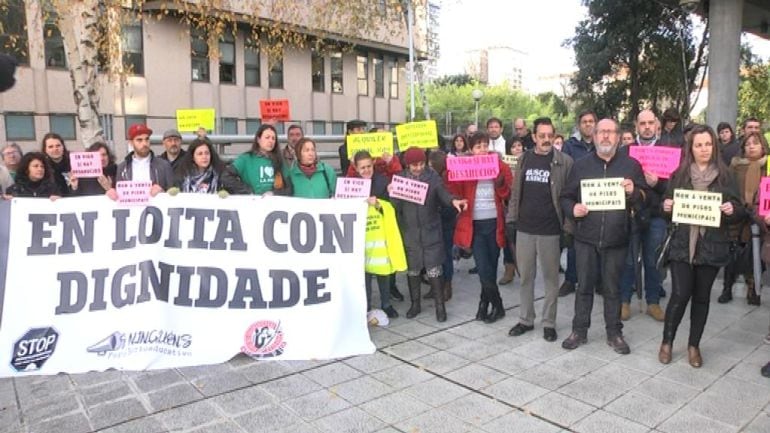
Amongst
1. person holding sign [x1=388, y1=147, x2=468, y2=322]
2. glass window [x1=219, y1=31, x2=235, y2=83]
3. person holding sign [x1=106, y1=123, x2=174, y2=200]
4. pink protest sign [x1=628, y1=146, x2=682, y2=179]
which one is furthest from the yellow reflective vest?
glass window [x1=219, y1=31, x2=235, y2=83]

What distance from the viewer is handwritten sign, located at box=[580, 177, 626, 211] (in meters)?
4.76

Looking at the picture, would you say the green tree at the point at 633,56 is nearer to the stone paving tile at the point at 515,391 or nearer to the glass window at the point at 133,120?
the glass window at the point at 133,120

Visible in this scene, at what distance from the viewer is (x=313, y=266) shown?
5.11m

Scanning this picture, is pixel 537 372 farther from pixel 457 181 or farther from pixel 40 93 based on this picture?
pixel 40 93

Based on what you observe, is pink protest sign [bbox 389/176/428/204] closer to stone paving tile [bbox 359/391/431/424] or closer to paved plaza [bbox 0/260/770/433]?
paved plaza [bbox 0/260/770/433]

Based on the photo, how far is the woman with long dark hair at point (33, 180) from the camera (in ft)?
17.7

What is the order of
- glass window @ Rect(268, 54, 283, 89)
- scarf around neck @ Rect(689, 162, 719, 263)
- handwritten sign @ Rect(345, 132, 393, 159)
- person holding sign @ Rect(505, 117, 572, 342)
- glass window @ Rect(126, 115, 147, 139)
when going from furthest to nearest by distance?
glass window @ Rect(268, 54, 283, 89) < glass window @ Rect(126, 115, 147, 139) < handwritten sign @ Rect(345, 132, 393, 159) < person holding sign @ Rect(505, 117, 572, 342) < scarf around neck @ Rect(689, 162, 719, 263)

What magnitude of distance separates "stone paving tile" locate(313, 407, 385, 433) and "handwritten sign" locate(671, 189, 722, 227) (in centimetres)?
273

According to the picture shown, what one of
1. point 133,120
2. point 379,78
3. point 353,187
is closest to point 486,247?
point 353,187

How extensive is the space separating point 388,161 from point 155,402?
3.71 m

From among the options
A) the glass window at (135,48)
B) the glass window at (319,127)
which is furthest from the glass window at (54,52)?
the glass window at (319,127)

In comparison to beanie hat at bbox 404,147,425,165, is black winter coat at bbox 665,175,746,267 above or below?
below

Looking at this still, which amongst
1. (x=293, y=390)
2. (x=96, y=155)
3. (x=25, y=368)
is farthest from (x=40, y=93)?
(x=293, y=390)

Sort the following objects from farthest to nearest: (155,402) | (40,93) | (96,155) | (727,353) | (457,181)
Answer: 1. (40,93)
2. (457,181)
3. (96,155)
4. (727,353)
5. (155,402)
